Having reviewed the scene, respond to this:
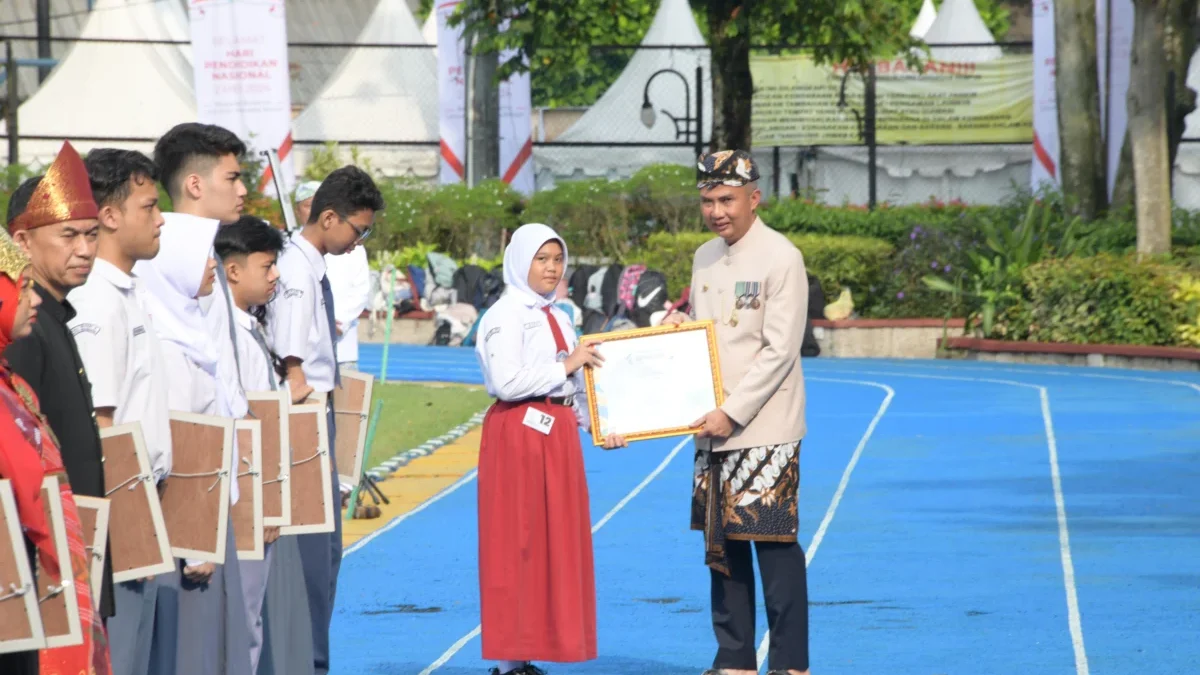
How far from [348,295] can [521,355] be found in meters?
3.79

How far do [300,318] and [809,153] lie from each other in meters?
23.3

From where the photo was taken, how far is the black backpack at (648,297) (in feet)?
76.0

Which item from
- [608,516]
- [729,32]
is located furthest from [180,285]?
[729,32]

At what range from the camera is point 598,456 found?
15.2m

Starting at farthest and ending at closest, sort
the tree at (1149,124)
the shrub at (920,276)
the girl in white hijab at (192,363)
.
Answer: the shrub at (920,276), the tree at (1149,124), the girl in white hijab at (192,363)

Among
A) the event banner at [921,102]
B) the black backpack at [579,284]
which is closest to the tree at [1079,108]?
the event banner at [921,102]

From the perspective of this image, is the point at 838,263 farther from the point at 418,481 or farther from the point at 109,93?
the point at 109,93

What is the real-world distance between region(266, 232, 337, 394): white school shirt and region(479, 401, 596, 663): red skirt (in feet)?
2.20

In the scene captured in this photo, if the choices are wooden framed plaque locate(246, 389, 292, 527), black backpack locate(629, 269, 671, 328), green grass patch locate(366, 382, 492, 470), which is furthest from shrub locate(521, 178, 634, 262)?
wooden framed plaque locate(246, 389, 292, 527)

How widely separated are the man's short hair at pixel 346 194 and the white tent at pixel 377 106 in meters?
25.8

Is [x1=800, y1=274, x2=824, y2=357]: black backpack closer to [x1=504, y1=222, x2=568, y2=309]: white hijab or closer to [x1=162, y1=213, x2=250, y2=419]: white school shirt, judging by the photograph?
[x1=504, y1=222, x2=568, y2=309]: white hijab

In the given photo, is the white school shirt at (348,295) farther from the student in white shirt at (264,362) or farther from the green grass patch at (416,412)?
the student in white shirt at (264,362)

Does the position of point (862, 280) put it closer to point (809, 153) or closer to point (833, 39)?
point (833, 39)

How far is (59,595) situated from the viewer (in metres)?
4.25
